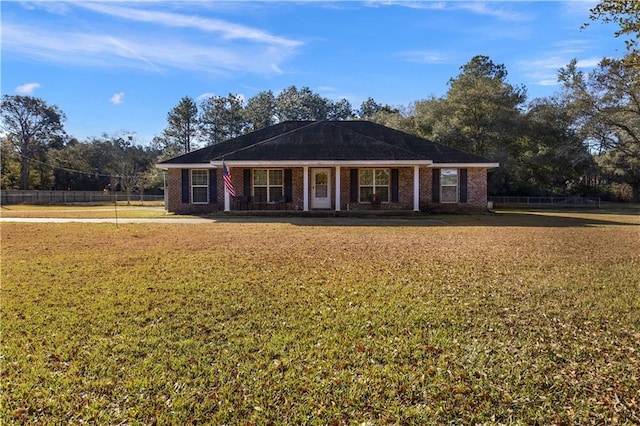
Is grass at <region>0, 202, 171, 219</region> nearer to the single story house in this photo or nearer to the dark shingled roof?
the single story house

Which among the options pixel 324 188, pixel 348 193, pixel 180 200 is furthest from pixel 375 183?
pixel 180 200

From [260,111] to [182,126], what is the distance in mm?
11636

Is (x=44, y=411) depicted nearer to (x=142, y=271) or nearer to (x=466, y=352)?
(x=466, y=352)

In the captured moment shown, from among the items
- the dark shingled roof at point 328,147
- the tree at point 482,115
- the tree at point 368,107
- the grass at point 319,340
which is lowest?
the grass at point 319,340

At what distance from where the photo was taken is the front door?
19.4 metres

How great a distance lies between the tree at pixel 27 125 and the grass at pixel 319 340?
52651 millimetres

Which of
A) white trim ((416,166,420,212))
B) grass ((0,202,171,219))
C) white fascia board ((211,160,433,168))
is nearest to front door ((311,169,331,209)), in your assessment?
white fascia board ((211,160,433,168))

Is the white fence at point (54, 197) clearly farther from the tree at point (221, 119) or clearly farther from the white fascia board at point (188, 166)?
the white fascia board at point (188, 166)

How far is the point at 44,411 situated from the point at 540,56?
14.8 metres

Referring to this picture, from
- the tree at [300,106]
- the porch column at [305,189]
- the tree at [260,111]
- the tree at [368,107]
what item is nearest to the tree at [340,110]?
the tree at [300,106]

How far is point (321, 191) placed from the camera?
769 inches

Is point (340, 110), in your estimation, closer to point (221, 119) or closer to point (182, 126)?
point (221, 119)

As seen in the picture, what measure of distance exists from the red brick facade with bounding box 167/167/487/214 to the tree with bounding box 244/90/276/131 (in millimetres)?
34833

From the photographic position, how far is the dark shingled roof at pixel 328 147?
17844mm
